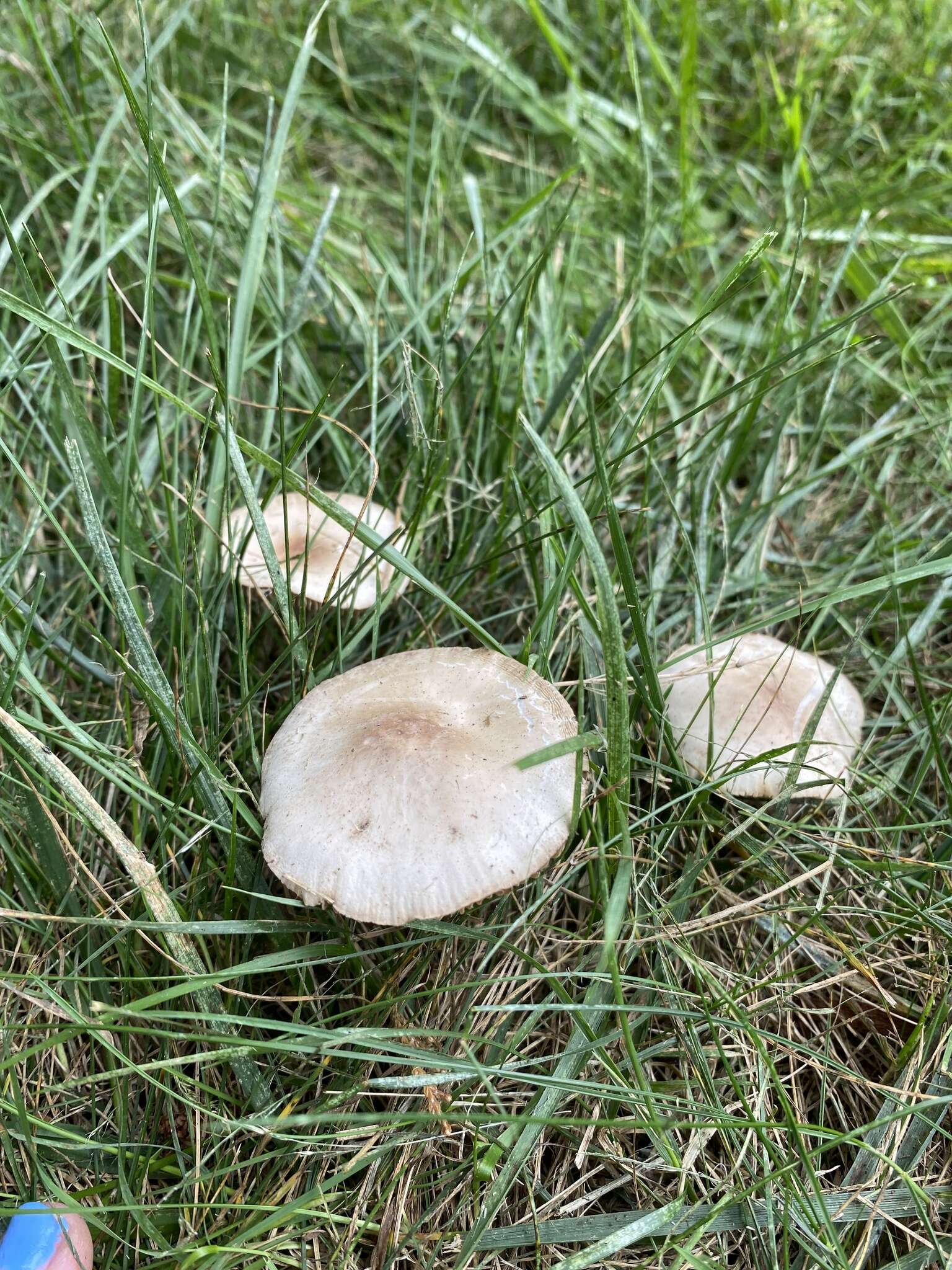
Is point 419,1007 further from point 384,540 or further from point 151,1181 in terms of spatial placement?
point 384,540

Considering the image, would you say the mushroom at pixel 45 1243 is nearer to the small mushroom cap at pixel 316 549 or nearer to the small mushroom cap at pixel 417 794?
the small mushroom cap at pixel 417 794

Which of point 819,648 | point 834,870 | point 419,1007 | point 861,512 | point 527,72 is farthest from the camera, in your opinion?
point 527,72

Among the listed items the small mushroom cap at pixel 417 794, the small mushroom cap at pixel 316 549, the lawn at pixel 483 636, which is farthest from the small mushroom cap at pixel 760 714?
the small mushroom cap at pixel 316 549

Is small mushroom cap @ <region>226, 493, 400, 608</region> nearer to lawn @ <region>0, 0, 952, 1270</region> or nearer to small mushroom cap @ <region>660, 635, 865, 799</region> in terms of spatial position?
lawn @ <region>0, 0, 952, 1270</region>

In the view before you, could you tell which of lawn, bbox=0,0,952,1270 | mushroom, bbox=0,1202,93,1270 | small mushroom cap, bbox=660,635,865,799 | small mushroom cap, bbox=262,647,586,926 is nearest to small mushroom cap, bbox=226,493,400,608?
lawn, bbox=0,0,952,1270

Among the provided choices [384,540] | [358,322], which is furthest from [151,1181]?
[358,322]

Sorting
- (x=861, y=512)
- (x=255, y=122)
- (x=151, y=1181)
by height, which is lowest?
(x=151, y=1181)

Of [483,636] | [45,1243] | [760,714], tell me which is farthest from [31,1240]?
[760,714]
